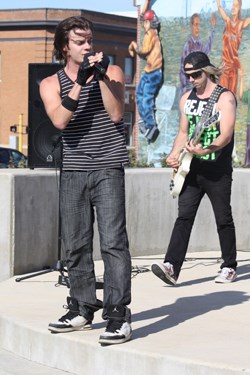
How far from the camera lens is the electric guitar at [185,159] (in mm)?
8906

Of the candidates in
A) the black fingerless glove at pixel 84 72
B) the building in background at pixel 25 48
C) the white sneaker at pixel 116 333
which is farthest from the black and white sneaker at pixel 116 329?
the building in background at pixel 25 48

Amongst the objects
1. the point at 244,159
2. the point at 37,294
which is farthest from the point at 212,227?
the point at 244,159

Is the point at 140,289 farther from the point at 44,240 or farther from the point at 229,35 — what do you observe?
the point at 229,35

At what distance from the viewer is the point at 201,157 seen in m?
9.05

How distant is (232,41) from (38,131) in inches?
989

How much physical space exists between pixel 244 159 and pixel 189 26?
5.93m

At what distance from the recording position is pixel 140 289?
907 cm

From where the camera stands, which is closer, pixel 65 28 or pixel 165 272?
pixel 65 28

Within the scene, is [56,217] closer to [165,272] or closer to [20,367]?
[165,272]

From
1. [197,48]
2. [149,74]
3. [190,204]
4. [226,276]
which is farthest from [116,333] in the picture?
[149,74]

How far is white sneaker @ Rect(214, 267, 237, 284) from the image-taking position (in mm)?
9523

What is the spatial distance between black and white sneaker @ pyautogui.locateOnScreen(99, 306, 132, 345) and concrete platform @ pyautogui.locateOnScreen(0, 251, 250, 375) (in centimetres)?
5

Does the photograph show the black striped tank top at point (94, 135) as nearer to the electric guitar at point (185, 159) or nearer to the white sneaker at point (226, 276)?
the electric guitar at point (185, 159)

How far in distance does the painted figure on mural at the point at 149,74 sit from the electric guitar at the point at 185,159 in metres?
30.1
